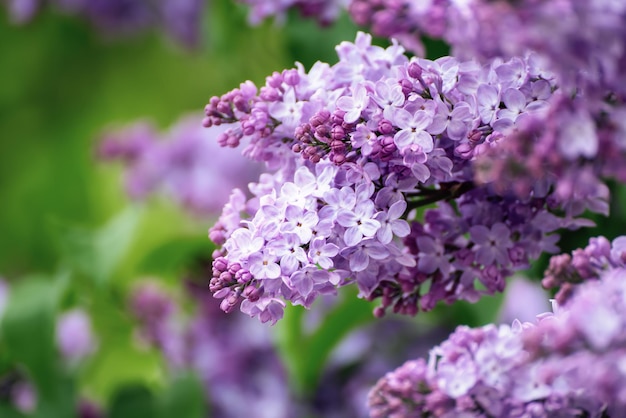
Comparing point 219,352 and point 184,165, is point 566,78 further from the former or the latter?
point 184,165

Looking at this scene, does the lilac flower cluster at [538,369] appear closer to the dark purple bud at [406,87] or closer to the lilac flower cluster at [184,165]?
the dark purple bud at [406,87]

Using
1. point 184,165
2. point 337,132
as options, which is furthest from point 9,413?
point 337,132

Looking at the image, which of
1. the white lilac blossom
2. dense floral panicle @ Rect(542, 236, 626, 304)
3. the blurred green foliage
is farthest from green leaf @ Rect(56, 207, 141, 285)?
dense floral panicle @ Rect(542, 236, 626, 304)

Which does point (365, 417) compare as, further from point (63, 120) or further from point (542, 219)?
point (63, 120)

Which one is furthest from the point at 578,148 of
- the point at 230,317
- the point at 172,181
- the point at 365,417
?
the point at 172,181

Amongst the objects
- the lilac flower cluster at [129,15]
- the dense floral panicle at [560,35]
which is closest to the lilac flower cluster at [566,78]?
the dense floral panicle at [560,35]

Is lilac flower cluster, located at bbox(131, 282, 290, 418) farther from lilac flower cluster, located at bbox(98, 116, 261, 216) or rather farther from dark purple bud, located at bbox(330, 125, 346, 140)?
dark purple bud, located at bbox(330, 125, 346, 140)
